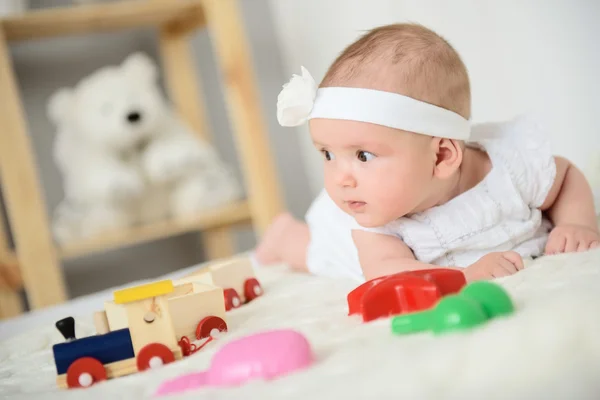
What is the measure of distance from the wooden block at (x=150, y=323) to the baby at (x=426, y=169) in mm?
315

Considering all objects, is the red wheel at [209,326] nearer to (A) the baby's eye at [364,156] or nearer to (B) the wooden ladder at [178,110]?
(A) the baby's eye at [364,156]

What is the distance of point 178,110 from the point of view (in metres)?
2.20

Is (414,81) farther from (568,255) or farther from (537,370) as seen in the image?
(537,370)

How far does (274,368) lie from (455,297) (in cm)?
18

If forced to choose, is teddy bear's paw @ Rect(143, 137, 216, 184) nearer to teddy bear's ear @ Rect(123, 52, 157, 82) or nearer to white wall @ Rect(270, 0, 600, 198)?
teddy bear's ear @ Rect(123, 52, 157, 82)

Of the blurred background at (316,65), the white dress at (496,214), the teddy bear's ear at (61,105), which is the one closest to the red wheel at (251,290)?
the white dress at (496,214)

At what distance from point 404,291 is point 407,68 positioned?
33cm

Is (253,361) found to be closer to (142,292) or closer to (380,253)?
(142,292)

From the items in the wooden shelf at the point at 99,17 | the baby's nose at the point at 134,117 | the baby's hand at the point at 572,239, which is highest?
the wooden shelf at the point at 99,17

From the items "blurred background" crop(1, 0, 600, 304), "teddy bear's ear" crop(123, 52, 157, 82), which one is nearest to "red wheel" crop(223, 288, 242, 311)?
"blurred background" crop(1, 0, 600, 304)

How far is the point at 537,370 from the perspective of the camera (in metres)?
0.51

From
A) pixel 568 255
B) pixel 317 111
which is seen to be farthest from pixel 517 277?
pixel 317 111

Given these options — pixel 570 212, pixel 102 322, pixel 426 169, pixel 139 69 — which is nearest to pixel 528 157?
pixel 570 212

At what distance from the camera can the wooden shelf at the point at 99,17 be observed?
5.72ft
